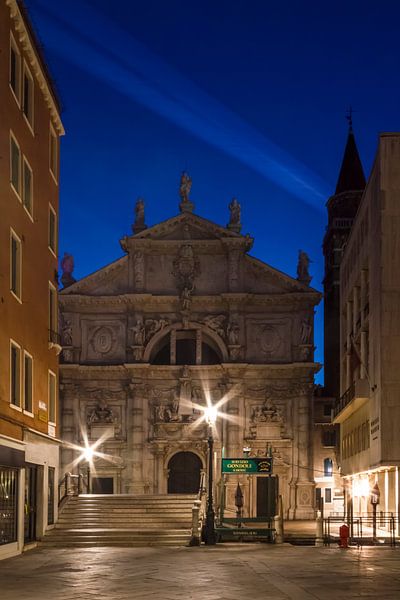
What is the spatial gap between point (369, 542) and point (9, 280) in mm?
17343

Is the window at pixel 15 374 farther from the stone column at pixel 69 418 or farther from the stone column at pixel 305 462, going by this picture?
the stone column at pixel 305 462

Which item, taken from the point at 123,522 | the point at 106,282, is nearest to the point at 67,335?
the point at 106,282

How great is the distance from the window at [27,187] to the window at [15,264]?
1.97 metres

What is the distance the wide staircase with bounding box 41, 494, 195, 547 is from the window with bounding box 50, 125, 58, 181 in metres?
14.0

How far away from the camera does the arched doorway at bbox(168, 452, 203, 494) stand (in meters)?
64.6

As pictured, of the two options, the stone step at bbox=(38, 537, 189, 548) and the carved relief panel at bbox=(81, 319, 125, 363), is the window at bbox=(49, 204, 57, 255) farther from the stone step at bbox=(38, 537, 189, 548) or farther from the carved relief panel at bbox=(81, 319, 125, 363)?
the carved relief panel at bbox=(81, 319, 125, 363)

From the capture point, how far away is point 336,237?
3319 inches

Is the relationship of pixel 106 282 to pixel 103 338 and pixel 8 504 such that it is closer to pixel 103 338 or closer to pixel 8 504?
pixel 103 338

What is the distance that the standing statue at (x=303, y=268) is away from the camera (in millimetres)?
66125

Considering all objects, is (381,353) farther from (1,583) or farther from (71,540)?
(1,583)

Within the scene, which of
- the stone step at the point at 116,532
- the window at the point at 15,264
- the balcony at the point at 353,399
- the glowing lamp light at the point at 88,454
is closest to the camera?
the window at the point at 15,264

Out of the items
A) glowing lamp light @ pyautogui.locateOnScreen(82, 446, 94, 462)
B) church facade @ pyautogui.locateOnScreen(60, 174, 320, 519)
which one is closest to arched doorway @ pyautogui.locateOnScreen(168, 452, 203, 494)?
church facade @ pyautogui.locateOnScreen(60, 174, 320, 519)

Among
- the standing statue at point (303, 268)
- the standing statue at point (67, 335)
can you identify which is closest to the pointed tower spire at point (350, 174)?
the standing statue at point (303, 268)

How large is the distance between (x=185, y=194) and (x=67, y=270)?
972cm
